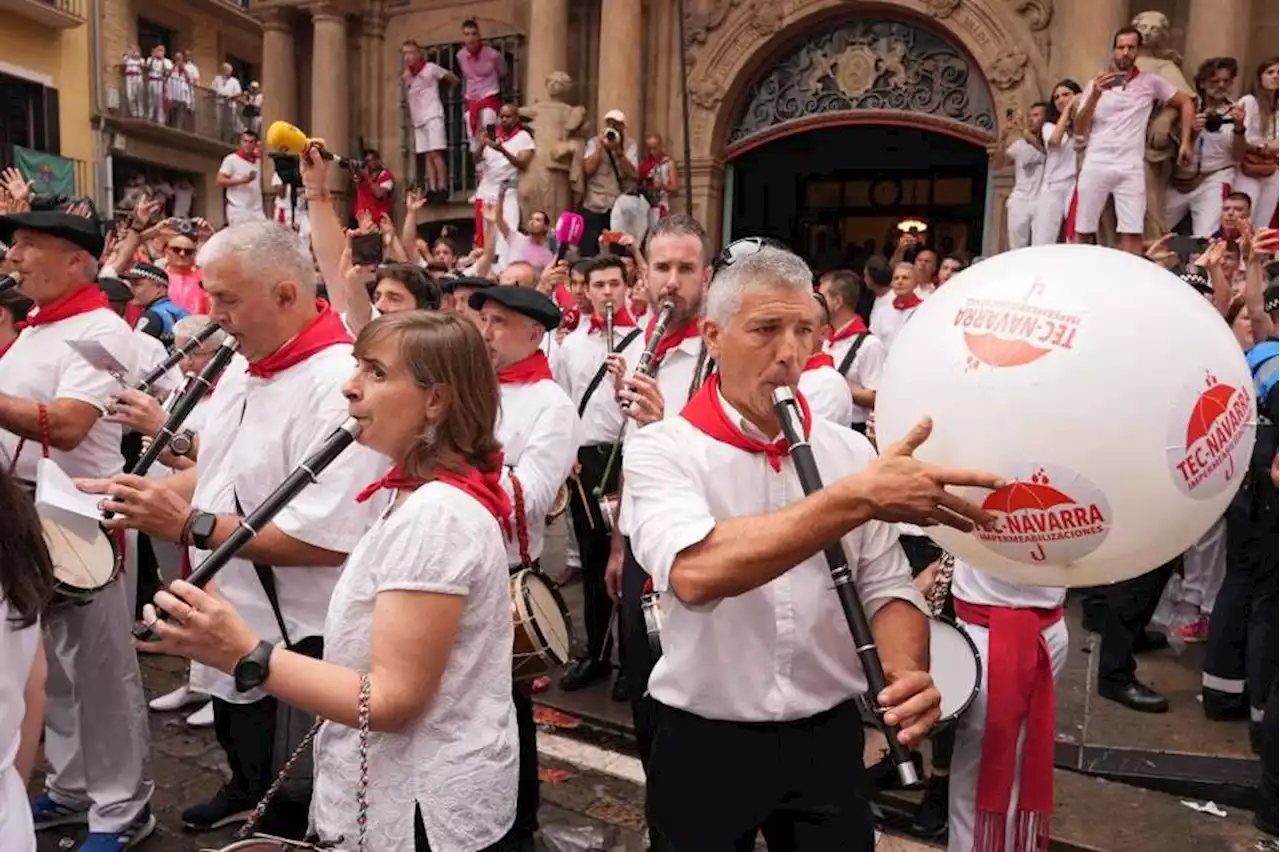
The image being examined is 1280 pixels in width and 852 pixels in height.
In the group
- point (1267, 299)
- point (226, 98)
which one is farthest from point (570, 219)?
point (226, 98)

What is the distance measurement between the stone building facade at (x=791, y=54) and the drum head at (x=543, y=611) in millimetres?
8420

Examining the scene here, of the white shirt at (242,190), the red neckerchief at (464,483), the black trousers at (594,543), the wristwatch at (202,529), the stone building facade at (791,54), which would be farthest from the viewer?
the white shirt at (242,190)

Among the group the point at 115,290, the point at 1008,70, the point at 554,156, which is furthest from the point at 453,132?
the point at 115,290

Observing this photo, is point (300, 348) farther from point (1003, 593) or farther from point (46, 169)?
point (46, 169)

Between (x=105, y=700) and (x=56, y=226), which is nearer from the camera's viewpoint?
(x=105, y=700)

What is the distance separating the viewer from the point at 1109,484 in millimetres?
1700

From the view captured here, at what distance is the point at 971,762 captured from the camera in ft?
10.8

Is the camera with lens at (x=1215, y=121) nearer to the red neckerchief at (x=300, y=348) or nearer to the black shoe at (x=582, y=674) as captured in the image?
the black shoe at (x=582, y=674)

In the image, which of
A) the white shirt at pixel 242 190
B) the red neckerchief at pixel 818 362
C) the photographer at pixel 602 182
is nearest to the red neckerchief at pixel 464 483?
the red neckerchief at pixel 818 362

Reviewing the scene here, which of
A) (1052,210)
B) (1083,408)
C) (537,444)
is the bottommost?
(537,444)

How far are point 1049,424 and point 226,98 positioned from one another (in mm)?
29123

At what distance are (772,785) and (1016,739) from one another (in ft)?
4.20

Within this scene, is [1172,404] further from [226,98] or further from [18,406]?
[226,98]

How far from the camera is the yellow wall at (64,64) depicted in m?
21.9
